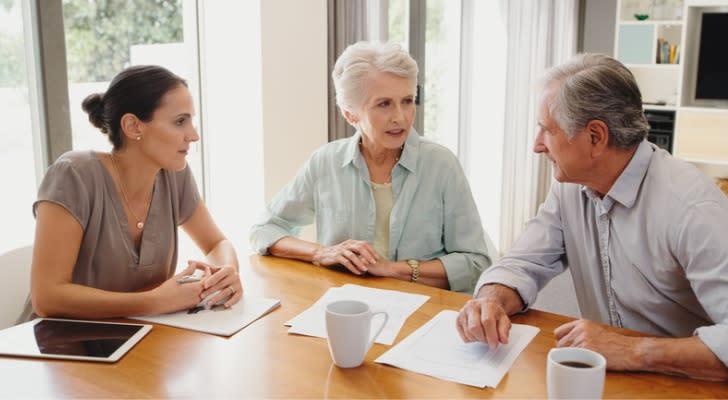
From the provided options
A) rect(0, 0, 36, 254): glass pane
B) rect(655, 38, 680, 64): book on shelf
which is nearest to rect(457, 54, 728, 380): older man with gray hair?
rect(0, 0, 36, 254): glass pane

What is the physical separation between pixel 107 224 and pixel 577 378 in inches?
48.4

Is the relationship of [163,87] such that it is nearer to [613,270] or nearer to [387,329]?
[387,329]

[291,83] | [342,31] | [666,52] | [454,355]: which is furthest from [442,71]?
[454,355]

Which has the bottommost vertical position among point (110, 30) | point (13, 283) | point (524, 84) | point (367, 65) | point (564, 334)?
point (13, 283)

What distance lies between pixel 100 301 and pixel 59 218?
26 cm

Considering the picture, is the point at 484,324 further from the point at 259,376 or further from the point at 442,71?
the point at 442,71

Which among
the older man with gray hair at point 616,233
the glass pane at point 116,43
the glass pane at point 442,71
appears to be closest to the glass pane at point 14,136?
the glass pane at point 116,43

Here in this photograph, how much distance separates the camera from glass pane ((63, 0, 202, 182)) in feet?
8.98

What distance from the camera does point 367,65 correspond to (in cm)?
203

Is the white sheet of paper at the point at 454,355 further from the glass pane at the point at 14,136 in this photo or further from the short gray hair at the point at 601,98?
the glass pane at the point at 14,136

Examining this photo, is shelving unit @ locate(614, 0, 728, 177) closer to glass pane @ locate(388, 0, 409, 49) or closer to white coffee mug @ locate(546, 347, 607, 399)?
glass pane @ locate(388, 0, 409, 49)

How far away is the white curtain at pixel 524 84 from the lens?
4.91 metres

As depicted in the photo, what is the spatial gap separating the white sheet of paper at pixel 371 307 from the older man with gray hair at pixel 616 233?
0.15 metres

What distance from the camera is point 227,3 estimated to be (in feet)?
10.1
